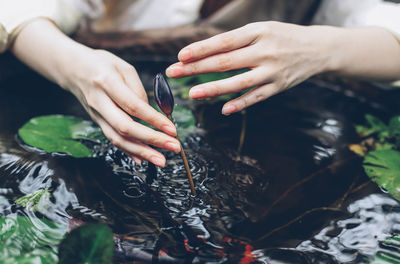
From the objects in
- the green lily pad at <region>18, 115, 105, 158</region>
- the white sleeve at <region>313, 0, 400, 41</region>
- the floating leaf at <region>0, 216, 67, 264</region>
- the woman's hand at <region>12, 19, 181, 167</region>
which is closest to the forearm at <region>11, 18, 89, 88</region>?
the woman's hand at <region>12, 19, 181, 167</region>

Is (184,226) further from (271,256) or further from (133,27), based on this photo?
(133,27)

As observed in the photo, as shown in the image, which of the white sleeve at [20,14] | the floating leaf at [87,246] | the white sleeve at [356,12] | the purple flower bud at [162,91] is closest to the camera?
the floating leaf at [87,246]

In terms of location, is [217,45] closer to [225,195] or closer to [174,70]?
[174,70]

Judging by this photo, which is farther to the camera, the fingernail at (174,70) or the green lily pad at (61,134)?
the green lily pad at (61,134)

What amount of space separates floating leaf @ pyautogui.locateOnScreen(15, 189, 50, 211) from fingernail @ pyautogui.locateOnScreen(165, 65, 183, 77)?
332 millimetres

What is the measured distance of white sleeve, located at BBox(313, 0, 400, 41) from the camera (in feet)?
3.41

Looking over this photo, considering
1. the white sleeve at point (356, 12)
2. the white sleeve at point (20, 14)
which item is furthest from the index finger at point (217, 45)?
the white sleeve at point (356, 12)

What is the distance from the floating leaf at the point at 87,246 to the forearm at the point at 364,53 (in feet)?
1.89

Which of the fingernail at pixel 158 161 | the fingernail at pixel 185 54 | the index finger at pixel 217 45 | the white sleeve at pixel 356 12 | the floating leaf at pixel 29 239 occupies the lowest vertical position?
the floating leaf at pixel 29 239

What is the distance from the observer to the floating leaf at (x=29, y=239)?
1.55ft

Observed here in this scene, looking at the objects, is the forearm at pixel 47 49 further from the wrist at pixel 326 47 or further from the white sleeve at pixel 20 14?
the wrist at pixel 326 47

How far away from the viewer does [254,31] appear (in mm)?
587

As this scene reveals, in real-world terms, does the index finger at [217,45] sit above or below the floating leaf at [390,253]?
above

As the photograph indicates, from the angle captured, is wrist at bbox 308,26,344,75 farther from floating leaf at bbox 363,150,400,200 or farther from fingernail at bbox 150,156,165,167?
fingernail at bbox 150,156,165,167
